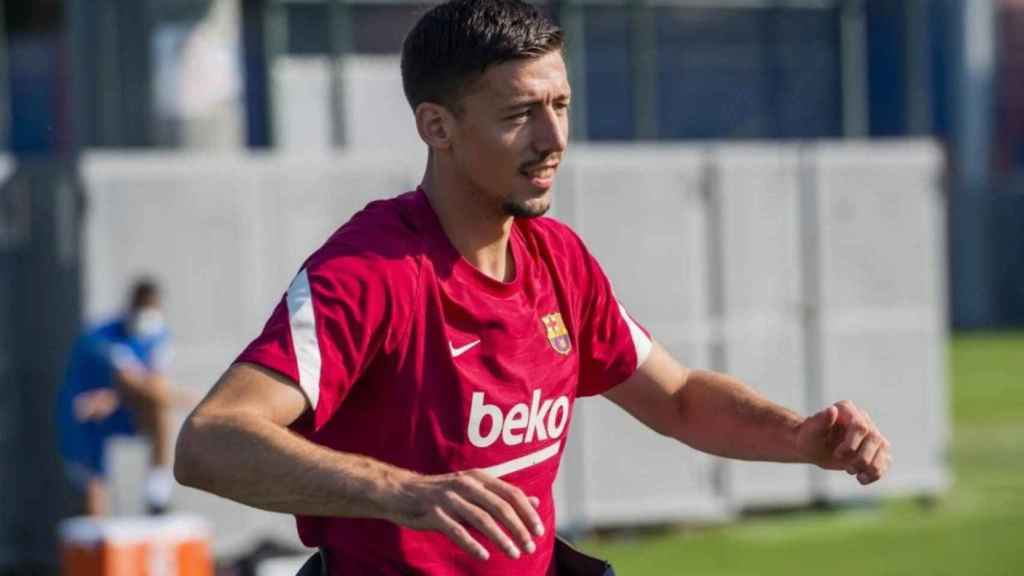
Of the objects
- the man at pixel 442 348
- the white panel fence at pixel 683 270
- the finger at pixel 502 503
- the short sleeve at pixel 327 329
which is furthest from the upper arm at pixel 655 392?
the white panel fence at pixel 683 270

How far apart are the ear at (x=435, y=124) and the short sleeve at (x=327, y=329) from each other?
376mm

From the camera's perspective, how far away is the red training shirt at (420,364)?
3.87m

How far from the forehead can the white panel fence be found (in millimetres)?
9196

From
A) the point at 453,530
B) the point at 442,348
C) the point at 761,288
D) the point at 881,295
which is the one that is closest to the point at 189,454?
the point at 453,530

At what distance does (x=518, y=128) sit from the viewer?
415 centimetres

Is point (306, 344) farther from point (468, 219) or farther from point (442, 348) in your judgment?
point (468, 219)

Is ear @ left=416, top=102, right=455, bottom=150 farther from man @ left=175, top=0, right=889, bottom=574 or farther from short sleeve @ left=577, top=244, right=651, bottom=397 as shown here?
short sleeve @ left=577, top=244, right=651, bottom=397

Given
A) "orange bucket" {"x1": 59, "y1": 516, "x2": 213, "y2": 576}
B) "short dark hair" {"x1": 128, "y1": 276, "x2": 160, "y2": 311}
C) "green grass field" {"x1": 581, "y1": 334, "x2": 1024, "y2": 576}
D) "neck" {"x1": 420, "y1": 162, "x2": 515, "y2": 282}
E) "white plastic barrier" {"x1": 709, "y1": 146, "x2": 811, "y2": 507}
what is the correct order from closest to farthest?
1. "neck" {"x1": 420, "y1": 162, "x2": 515, "y2": 282}
2. "orange bucket" {"x1": 59, "y1": 516, "x2": 213, "y2": 576}
3. "short dark hair" {"x1": 128, "y1": 276, "x2": 160, "y2": 311}
4. "green grass field" {"x1": 581, "y1": 334, "x2": 1024, "y2": 576}
5. "white plastic barrier" {"x1": 709, "y1": 146, "x2": 811, "y2": 507}

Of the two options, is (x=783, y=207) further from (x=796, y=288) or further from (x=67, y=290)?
(x=67, y=290)

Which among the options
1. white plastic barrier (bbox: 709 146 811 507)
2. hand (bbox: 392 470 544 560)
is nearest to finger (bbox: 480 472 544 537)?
hand (bbox: 392 470 544 560)

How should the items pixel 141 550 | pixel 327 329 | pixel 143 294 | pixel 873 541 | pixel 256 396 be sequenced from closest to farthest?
1. pixel 256 396
2. pixel 327 329
3. pixel 141 550
4. pixel 143 294
5. pixel 873 541

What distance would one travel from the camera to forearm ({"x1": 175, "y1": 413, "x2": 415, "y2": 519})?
11.7 feet

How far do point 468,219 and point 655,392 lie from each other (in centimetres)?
81

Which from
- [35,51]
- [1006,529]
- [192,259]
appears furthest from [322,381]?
[35,51]
